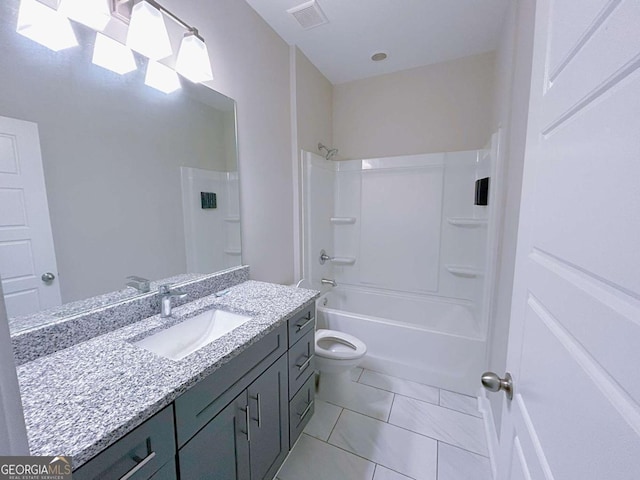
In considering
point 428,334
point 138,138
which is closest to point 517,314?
point 428,334

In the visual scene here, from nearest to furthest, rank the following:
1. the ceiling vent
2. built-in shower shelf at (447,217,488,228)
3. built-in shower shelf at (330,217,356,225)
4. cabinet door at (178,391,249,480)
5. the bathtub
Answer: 1. cabinet door at (178,391,249,480)
2. the ceiling vent
3. the bathtub
4. built-in shower shelf at (447,217,488,228)
5. built-in shower shelf at (330,217,356,225)

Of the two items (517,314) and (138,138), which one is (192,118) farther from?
(517,314)

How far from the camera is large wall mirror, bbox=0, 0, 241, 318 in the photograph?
838 mm

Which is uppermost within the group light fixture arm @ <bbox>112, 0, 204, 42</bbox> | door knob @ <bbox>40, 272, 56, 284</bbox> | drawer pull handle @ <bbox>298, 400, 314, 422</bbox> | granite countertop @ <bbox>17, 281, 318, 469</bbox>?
light fixture arm @ <bbox>112, 0, 204, 42</bbox>

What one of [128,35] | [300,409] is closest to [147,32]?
[128,35]

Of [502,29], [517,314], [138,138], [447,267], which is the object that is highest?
[502,29]

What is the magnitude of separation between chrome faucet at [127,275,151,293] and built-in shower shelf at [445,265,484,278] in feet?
8.08

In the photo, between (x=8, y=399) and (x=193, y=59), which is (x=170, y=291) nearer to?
(x=8, y=399)

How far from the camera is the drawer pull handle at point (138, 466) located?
619 mm

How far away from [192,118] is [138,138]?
352 millimetres

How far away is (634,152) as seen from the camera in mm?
318

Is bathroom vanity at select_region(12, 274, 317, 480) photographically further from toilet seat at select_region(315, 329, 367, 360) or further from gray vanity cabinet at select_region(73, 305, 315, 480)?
toilet seat at select_region(315, 329, 367, 360)

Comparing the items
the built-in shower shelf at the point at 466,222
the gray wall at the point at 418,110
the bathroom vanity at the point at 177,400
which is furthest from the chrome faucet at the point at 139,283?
the built-in shower shelf at the point at 466,222

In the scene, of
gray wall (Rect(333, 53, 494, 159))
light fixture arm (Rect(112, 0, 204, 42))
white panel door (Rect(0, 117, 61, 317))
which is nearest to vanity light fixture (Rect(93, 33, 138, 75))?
light fixture arm (Rect(112, 0, 204, 42))
